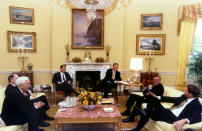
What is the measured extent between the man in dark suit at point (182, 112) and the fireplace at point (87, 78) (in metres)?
3.54

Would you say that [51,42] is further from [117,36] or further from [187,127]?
[187,127]

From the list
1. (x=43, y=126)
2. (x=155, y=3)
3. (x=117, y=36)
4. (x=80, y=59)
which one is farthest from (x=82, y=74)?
(x=155, y=3)

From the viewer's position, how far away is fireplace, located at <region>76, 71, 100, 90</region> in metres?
6.07

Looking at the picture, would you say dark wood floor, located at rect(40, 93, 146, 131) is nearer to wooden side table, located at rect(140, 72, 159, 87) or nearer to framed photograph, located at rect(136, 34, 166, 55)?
wooden side table, located at rect(140, 72, 159, 87)

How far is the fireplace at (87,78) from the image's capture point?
6.07 m

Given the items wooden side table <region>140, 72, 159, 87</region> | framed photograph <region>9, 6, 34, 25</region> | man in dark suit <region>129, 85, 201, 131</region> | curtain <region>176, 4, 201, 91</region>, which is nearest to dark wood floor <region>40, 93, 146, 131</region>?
man in dark suit <region>129, 85, 201, 131</region>

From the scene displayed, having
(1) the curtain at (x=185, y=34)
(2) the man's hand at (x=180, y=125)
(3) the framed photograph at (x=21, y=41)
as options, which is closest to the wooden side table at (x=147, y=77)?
(1) the curtain at (x=185, y=34)

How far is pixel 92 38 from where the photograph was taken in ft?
19.7

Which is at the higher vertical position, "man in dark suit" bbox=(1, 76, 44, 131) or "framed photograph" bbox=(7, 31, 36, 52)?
"framed photograph" bbox=(7, 31, 36, 52)

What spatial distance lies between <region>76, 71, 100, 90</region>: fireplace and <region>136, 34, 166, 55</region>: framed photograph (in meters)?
2.07

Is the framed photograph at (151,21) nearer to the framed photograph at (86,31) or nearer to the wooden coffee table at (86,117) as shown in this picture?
the framed photograph at (86,31)

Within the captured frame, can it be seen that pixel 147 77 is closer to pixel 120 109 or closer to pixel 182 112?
pixel 120 109

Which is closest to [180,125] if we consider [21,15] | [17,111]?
[17,111]

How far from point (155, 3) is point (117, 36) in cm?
206
